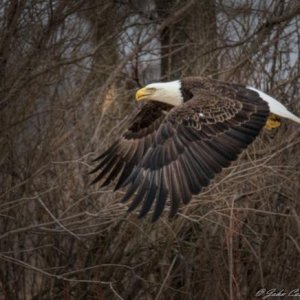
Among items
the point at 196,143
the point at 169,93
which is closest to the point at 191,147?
the point at 196,143

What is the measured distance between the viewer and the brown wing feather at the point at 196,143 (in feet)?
23.2

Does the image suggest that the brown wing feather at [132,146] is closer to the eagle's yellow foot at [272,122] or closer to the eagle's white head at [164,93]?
the eagle's white head at [164,93]

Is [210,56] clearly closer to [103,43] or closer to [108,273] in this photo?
[103,43]

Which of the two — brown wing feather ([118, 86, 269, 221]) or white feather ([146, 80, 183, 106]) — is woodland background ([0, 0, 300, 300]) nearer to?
brown wing feather ([118, 86, 269, 221])

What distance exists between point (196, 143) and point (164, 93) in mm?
882

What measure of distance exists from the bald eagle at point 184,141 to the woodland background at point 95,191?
1.11 ft

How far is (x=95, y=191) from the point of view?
8094mm

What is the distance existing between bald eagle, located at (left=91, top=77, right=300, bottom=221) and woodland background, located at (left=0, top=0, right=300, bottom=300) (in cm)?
34

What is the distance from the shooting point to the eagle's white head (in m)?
8.16
